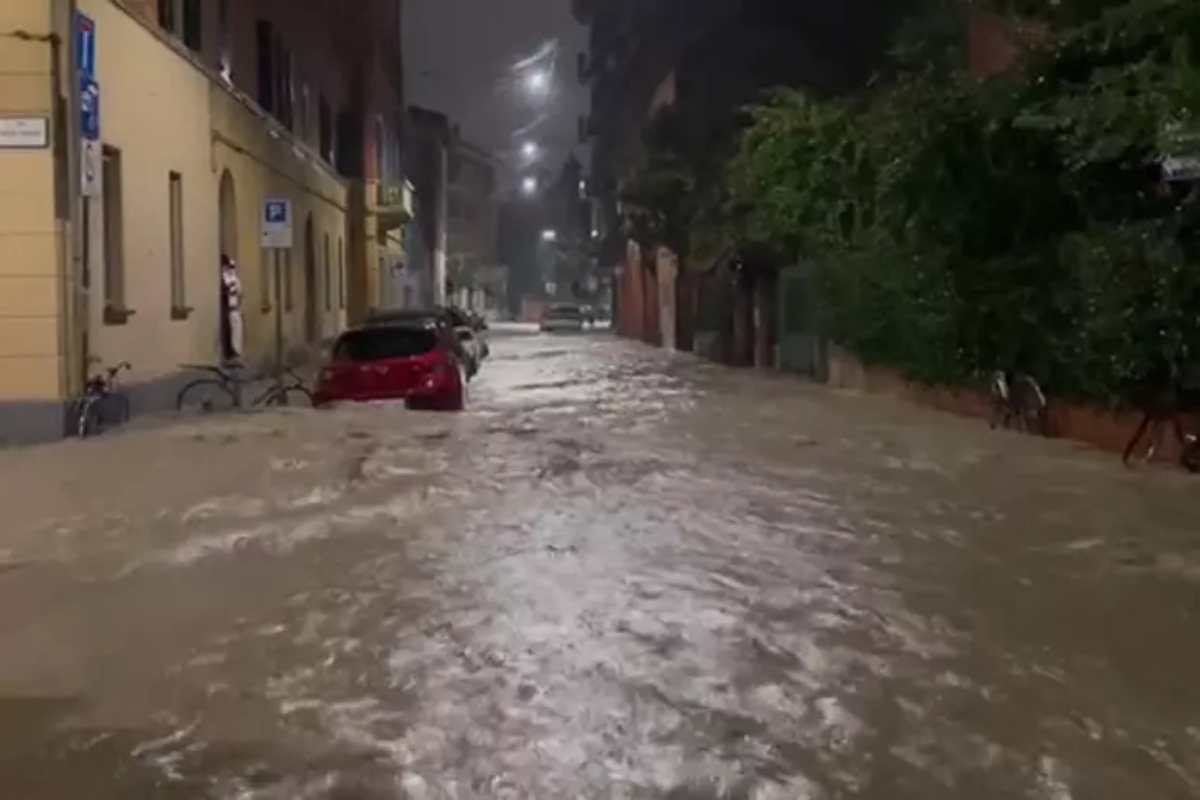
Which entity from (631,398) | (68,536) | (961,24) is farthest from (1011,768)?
(961,24)

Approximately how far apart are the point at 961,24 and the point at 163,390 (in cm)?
1542

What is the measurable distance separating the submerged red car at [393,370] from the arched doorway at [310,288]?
53.5ft

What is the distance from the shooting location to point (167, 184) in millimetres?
21406

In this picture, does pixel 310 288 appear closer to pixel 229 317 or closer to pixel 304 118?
pixel 304 118

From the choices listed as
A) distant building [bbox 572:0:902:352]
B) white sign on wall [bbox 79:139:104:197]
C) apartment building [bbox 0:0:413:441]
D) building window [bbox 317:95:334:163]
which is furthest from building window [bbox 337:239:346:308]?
white sign on wall [bbox 79:139:104:197]

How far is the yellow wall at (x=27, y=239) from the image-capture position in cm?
1593

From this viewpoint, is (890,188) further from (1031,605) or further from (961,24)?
(961,24)

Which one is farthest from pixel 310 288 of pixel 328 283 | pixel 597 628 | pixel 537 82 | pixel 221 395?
pixel 537 82

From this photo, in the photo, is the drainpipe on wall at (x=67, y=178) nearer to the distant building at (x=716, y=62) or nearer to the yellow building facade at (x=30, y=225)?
the yellow building facade at (x=30, y=225)

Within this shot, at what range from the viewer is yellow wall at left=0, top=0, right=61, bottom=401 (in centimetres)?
1593

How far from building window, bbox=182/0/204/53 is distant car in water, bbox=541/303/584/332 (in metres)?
51.3

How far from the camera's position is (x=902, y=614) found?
7.95 m

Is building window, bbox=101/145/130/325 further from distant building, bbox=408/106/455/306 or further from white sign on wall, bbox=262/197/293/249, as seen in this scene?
distant building, bbox=408/106/455/306

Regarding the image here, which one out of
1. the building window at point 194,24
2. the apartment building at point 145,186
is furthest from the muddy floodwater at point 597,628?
the building window at point 194,24
